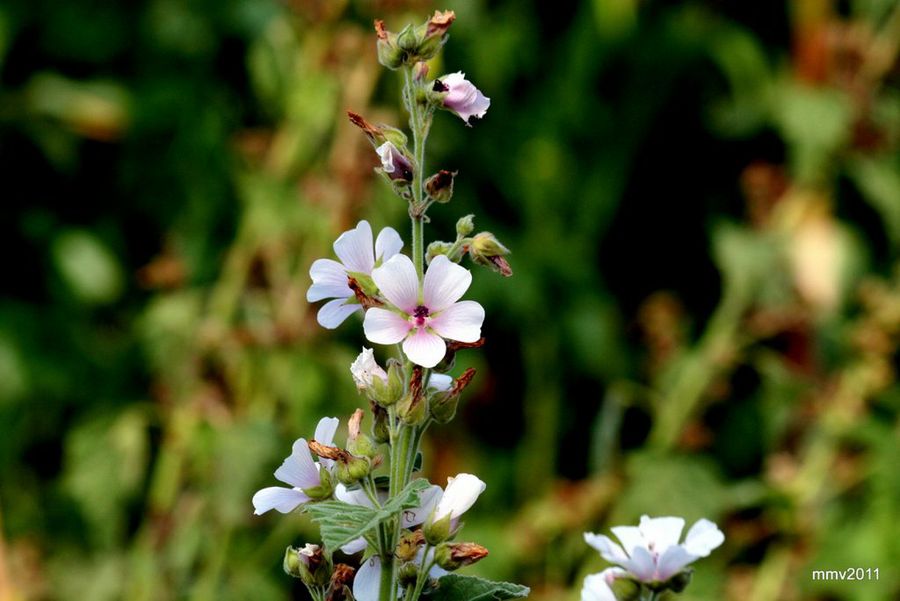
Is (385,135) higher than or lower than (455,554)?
higher

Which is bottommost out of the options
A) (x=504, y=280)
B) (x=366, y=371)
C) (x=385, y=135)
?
(x=366, y=371)

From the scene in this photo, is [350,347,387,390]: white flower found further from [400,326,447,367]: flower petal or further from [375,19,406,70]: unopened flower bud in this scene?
[375,19,406,70]: unopened flower bud

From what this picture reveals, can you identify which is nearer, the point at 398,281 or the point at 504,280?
the point at 398,281

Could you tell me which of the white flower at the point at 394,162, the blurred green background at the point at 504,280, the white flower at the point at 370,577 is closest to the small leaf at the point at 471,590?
the white flower at the point at 370,577

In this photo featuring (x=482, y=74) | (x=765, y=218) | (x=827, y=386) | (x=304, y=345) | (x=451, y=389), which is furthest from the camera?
(x=482, y=74)

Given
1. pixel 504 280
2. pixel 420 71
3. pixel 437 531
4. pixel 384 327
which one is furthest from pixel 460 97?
pixel 504 280

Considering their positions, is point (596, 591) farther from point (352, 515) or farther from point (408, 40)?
point (408, 40)

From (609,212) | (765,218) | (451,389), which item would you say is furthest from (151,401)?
(451,389)

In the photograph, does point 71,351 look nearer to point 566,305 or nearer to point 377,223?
point 377,223
